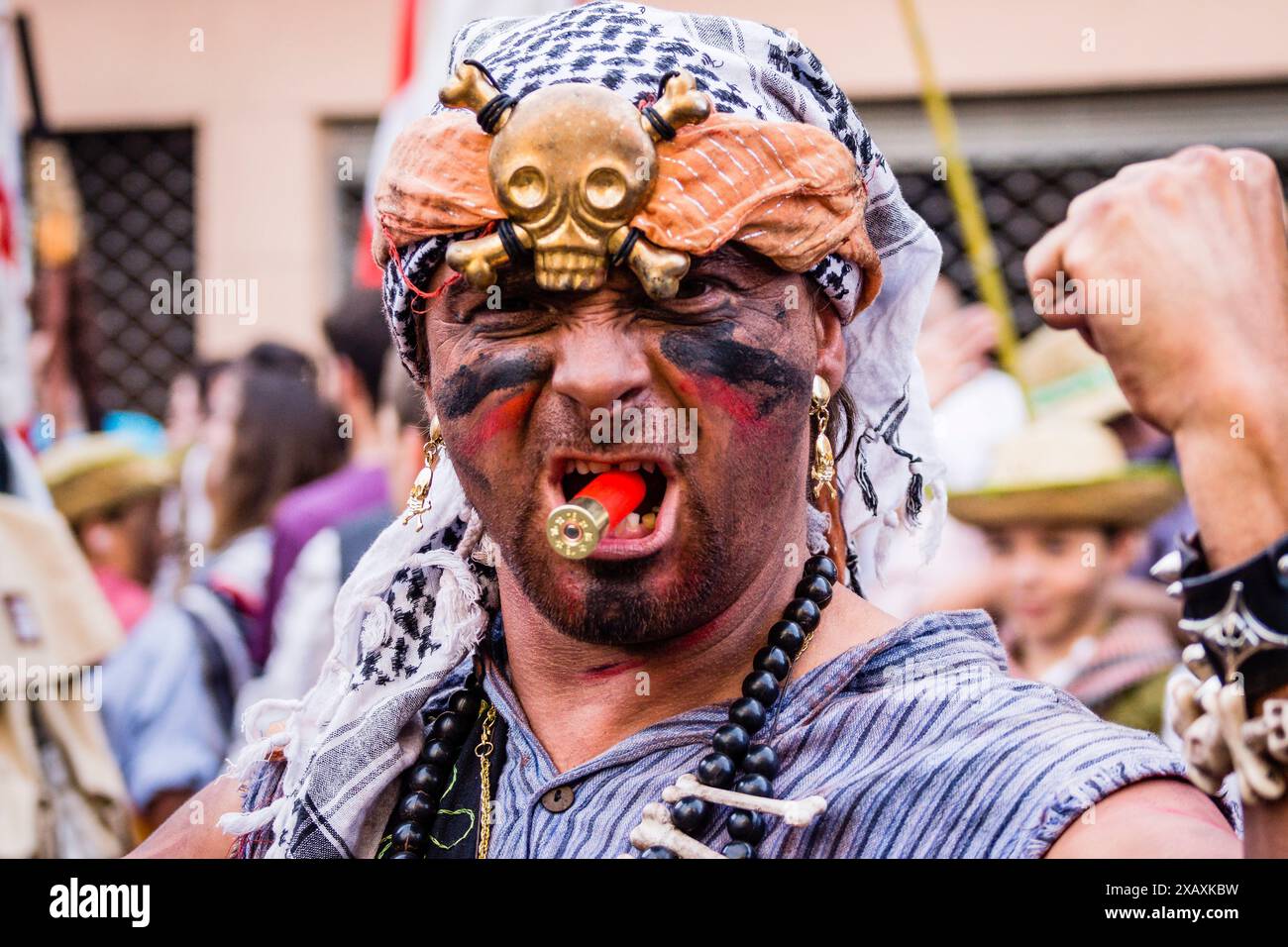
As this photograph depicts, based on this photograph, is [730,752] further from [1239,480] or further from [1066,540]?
[1066,540]

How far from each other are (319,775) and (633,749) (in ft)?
1.33

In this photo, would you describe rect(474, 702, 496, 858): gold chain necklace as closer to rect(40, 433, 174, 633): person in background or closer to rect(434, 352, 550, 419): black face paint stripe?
rect(434, 352, 550, 419): black face paint stripe

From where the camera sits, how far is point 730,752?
2.02 m

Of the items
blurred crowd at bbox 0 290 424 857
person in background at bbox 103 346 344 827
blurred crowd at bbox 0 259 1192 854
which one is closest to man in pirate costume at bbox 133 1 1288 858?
blurred crowd at bbox 0 259 1192 854

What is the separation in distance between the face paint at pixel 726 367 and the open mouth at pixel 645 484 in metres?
0.11

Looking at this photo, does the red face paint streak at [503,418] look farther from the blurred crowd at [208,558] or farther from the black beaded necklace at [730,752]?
the blurred crowd at [208,558]

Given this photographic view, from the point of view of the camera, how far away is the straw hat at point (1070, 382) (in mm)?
4973

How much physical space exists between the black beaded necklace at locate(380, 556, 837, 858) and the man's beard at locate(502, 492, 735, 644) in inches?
4.2

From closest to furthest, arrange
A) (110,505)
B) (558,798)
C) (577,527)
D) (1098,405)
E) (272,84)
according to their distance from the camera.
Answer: (577,527), (558,798), (1098,405), (110,505), (272,84)

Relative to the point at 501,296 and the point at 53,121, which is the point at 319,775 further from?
the point at 53,121

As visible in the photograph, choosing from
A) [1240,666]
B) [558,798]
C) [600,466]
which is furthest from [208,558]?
[1240,666]

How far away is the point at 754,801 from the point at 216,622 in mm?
3159

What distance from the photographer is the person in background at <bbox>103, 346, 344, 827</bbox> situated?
4.70 metres
